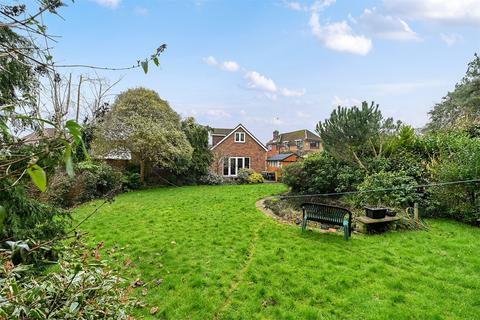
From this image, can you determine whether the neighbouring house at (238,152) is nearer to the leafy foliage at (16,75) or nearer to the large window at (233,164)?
the large window at (233,164)

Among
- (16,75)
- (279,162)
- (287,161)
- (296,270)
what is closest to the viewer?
(16,75)

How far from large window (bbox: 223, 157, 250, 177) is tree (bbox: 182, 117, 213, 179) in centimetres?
368

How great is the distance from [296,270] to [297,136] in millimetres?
38996

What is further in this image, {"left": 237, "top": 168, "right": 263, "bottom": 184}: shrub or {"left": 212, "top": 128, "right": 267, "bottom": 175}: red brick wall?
{"left": 212, "top": 128, "right": 267, "bottom": 175}: red brick wall

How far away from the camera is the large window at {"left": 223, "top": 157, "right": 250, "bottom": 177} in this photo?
22750 mm

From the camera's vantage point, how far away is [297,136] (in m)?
42.2

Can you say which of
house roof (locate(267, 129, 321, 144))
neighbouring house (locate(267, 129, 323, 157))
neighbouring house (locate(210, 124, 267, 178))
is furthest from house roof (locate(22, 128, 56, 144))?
house roof (locate(267, 129, 321, 144))

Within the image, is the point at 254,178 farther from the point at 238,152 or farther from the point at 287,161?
the point at 238,152

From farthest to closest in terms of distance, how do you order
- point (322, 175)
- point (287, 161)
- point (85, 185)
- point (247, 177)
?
1. point (287, 161)
2. point (247, 177)
3. point (85, 185)
4. point (322, 175)

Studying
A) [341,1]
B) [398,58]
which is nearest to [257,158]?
[398,58]

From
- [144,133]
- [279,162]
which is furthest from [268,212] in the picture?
[279,162]

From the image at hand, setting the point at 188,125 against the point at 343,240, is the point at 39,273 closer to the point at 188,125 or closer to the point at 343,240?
the point at 343,240

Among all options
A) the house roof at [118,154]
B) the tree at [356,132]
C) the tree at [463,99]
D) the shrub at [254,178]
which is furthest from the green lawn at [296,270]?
the tree at [463,99]

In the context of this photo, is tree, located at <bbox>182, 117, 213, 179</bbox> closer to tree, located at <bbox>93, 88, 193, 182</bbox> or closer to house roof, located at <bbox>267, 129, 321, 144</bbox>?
tree, located at <bbox>93, 88, 193, 182</bbox>
